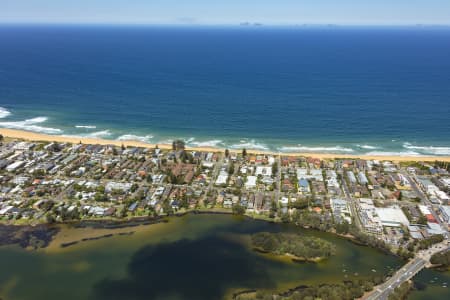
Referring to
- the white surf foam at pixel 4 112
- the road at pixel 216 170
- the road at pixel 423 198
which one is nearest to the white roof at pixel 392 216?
the road at pixel 423 198

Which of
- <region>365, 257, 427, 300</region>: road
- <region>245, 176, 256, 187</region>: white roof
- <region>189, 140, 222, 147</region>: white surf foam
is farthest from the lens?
<region>189, 140, 222, 147</region>: white surf foam

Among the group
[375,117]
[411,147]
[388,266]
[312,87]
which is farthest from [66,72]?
[388,266]

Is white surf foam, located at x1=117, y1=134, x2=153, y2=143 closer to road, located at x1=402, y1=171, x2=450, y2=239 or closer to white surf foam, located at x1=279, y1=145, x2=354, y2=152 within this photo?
white surf foam, located at x1=279, y1=145, x2=354, y2=152

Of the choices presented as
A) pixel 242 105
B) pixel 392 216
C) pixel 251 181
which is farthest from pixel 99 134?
pixel 392 216

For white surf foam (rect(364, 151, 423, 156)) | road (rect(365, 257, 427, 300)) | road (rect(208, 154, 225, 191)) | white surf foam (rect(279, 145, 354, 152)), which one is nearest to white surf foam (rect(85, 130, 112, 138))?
road (rect(208, 154, 225, 191))

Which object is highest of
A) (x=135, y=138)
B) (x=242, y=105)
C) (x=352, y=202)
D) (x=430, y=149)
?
(x=242, y=105)

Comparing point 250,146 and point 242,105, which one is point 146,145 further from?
point 242,105

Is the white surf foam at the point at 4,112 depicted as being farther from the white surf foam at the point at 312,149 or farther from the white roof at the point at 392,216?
the white roof at the point at 392,216
